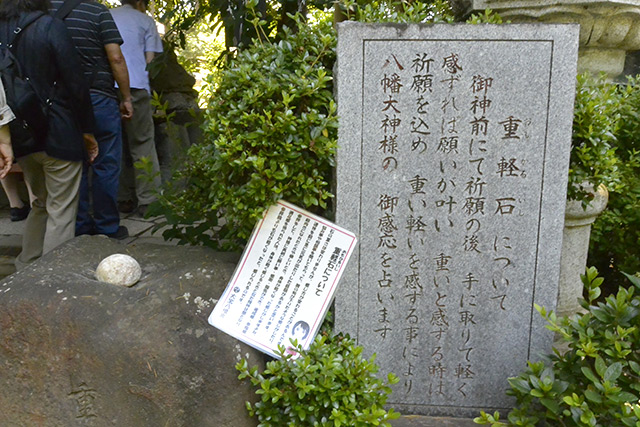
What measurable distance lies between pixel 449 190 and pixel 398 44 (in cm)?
65

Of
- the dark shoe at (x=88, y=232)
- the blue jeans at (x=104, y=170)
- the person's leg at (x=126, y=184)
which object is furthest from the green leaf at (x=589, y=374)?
the person's leg at (x=126, y=184)

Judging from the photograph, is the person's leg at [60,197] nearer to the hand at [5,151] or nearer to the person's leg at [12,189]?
the hand at [5,151]

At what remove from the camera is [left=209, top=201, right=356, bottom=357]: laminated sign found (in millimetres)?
2420

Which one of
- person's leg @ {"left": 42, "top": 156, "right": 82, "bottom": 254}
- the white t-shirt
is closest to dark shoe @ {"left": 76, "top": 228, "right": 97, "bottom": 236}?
person's leg @ {"left": 42, "top": 156, "right": 82, "bottom": 254}

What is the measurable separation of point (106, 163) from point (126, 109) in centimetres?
55

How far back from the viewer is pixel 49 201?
11.6ft

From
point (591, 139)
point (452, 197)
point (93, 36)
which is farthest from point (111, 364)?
point (93, 36)

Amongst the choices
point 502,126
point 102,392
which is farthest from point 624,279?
point 102,392

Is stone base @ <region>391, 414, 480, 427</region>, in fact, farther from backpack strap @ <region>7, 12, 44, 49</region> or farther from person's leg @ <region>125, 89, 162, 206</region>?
person's leg @ <region>125, 89, 162, 206</region>

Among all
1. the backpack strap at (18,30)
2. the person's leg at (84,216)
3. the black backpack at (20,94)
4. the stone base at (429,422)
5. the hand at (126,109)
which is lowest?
the stone base at (429,422)

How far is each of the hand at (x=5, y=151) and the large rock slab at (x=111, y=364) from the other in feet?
3.39

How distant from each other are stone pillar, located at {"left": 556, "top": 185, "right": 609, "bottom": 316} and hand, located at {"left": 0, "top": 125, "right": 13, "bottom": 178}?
2.91 metres

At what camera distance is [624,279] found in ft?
12.4

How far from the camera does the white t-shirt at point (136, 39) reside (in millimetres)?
4684
